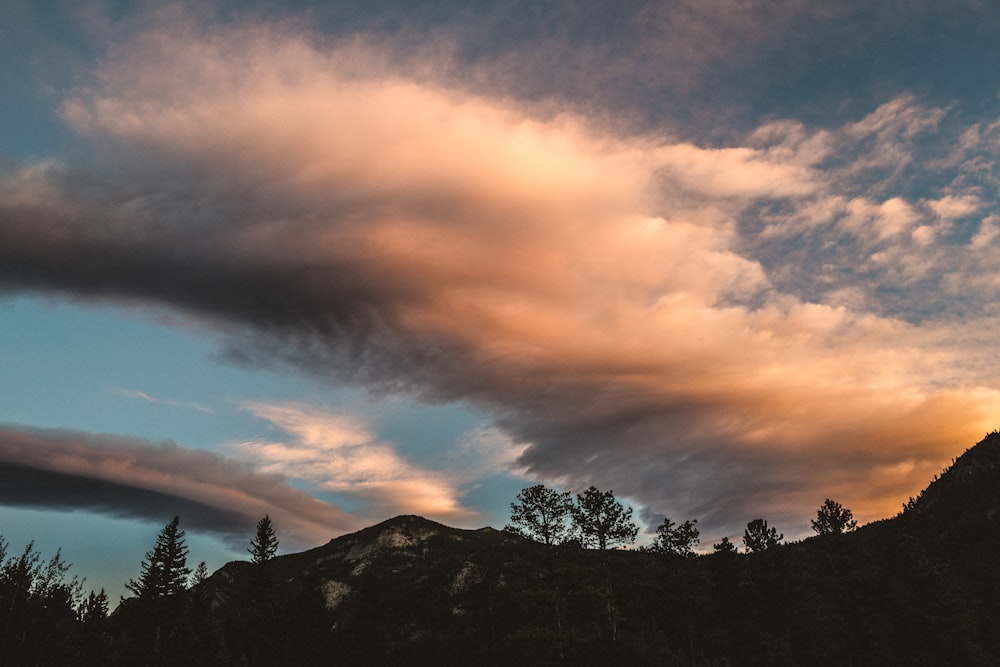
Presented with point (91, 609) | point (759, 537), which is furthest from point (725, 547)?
point (91, 609)

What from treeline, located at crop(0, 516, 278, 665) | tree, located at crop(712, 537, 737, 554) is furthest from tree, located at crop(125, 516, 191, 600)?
tree, located at crop(712, 537, 737, 554)

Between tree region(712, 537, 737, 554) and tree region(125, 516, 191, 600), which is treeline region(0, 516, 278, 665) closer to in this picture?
tree region(125, 516, 191, 600)

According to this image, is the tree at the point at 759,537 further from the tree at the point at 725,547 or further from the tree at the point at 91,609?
the tree at the point at 91,609

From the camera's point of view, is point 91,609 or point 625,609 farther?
point 625,609

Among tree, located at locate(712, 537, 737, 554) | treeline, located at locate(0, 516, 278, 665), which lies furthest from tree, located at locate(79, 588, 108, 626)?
tree, located at locate(712, 537, 737, 554)

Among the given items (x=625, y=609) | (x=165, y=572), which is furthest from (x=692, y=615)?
(x=165, y=572)

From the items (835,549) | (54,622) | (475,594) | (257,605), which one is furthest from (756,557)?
(475,594)

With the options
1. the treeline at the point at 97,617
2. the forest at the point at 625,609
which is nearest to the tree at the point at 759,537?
the forest at the point at 625,609

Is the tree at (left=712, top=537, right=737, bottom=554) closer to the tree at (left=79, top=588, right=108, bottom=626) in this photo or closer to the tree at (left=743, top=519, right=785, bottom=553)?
the tree at (left=743, top=519, right=785, bottom=553)

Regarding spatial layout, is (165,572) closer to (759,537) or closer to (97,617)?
(97,617)

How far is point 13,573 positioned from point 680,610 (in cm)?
8251

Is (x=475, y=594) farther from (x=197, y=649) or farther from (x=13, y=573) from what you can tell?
(x=13, y=573)

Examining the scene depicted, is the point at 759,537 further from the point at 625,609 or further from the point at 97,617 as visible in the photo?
the point at 97,617

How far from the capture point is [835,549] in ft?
371
